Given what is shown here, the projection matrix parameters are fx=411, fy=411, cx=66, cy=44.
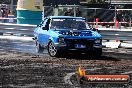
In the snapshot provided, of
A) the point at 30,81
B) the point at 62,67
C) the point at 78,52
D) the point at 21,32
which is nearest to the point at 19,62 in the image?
the point at 62,67

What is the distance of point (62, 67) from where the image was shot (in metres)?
11.5

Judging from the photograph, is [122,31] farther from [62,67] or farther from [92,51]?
[62,67]

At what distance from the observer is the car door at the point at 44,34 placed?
601 inches

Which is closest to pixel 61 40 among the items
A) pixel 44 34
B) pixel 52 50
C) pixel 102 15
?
pixel 52 50

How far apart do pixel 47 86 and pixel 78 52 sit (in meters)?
6.08

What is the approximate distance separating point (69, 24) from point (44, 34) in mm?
1075

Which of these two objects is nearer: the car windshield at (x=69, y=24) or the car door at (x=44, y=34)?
the car windshield at (x=69, y=24)

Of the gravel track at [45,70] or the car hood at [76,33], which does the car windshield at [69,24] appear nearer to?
the car hood at [76,33]

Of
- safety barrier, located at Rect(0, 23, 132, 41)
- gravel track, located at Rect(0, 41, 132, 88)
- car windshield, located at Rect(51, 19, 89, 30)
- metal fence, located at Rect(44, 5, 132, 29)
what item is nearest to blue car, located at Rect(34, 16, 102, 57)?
car windshield, located at Rect(51, 19, 89, 30)

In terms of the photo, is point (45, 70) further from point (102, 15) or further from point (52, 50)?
point (102, 15)

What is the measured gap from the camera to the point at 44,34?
15.5 meters

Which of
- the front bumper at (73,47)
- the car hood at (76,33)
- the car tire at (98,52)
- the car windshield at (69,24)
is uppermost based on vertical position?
the car windshield at (69,24)

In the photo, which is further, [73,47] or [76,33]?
[76,33]

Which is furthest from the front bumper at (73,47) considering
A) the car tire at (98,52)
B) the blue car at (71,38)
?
the car tire at (98,52)
